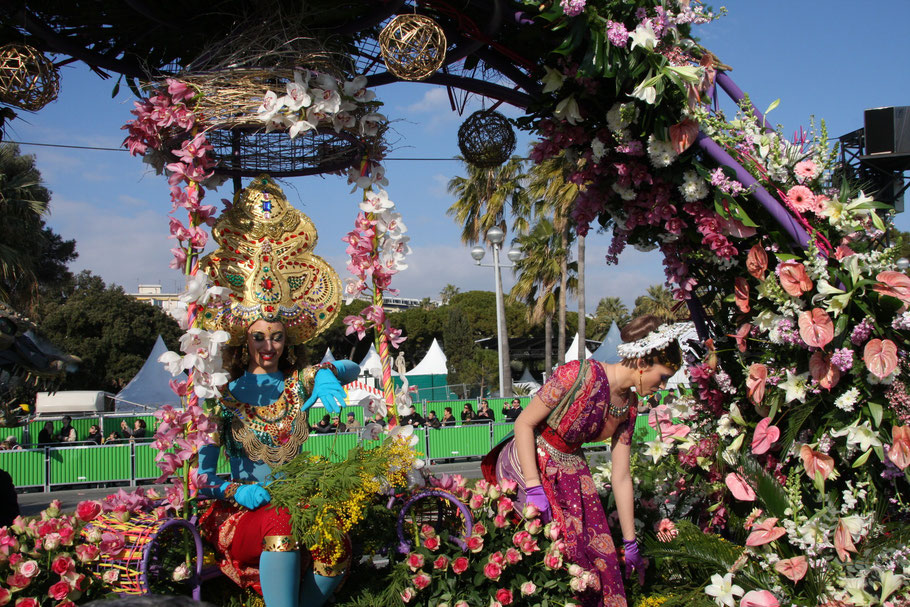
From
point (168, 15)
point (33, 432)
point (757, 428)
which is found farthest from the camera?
point (33, 432)

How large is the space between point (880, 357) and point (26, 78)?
4.40 meters

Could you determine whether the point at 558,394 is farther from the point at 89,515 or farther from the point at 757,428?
the point at 89,515

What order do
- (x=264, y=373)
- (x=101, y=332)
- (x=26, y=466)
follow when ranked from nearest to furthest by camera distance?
(x=264, y=373) < (x=26, y=466) < (x=101, y=332)

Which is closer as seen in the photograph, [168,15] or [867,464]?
[867,464]

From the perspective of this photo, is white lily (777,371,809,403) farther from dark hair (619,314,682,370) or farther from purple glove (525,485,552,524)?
purple glove (525,485,552,524)

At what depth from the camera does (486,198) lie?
22.1 meters

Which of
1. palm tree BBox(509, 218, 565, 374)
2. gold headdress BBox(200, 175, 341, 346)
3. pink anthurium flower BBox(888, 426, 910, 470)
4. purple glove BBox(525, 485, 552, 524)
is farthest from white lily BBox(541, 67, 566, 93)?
palm tree BBox(509, 218, 565, 374)

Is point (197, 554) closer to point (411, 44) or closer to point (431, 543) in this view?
point (431, 543)

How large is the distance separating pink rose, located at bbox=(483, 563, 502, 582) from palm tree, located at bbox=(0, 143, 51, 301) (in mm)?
16449

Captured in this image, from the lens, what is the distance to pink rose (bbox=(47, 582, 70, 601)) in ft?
10.7

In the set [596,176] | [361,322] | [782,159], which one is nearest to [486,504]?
[361,322]

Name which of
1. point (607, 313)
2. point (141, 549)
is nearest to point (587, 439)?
point (141, 549)

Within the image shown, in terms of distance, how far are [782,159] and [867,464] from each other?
1.53 meters

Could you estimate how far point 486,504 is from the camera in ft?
12.7
